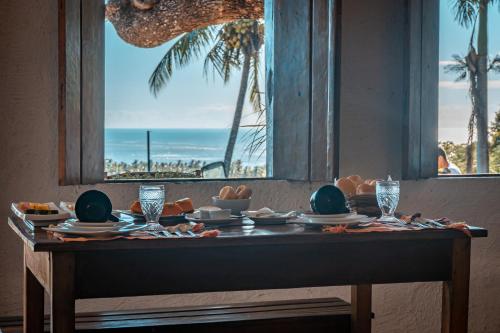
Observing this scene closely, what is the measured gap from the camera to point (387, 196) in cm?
252

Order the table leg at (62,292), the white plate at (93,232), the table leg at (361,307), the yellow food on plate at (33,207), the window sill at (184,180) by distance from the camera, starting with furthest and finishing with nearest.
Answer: the window sill at (184,180) → the table leg at (361,307) → the yellow food on plate at (33,207) → the white plate at (93,232) → the table leg at (62,292)

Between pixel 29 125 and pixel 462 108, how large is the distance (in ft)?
7.27

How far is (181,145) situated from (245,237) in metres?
1.96

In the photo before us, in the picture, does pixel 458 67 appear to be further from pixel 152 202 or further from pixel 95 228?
pixel 95 228

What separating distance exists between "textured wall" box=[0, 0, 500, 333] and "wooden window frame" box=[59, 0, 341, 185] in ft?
0.36

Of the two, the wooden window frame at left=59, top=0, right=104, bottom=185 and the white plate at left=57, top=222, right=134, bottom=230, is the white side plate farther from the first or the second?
the wooden window frame at left=59, top=0, right=104, bottom=185

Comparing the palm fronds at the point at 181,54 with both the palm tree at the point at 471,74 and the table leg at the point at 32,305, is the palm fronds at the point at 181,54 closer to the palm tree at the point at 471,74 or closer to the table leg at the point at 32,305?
the palm tree at the point at 471,74

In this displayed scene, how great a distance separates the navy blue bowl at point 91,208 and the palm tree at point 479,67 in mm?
2475

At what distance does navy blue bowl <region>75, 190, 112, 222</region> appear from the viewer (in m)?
2.29

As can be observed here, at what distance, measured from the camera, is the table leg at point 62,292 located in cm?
203

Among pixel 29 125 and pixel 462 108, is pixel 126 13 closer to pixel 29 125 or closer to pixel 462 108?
pixel 29 125

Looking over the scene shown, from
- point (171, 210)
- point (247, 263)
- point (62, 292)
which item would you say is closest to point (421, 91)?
point (171, 210)

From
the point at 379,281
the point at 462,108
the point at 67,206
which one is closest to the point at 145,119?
the point at 67,206

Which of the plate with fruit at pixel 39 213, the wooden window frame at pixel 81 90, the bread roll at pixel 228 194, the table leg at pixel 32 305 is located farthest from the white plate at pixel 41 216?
the wooden window frame at pixel 81 90
